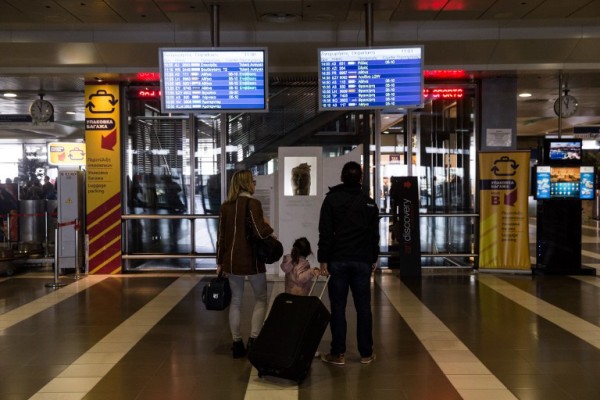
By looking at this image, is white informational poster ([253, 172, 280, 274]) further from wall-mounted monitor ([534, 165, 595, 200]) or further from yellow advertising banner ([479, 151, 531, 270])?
wall-mounted monitor ([534, 165, 595, 200])

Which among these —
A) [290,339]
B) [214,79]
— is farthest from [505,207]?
[290,339]

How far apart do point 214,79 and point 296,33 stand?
190 cm

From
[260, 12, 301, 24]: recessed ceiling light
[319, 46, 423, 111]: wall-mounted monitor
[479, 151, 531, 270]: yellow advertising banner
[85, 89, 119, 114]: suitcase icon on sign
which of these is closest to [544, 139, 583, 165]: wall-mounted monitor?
[479, 151, 531, 270]: yellow advertising banner

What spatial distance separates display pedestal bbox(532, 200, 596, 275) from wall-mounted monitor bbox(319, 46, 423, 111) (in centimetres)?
342

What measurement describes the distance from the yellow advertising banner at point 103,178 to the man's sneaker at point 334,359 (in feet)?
20.0

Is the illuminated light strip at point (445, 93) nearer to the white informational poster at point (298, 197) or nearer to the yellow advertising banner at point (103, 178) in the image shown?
the white informational poster at point (298, 197)

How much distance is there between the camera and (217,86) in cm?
792

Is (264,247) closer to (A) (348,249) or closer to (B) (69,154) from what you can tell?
(A) (348,249)

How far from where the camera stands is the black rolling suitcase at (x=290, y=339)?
4.54m

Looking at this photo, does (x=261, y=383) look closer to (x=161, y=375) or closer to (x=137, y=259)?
(x=161, y=375)

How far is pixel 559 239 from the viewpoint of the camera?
9969 millimetres

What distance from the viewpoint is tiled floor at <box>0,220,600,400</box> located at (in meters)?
4.57

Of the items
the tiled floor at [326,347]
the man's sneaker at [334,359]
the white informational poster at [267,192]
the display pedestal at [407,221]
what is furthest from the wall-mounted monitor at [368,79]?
the man's sneaker at [334,359]

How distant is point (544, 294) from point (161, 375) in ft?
17.9
